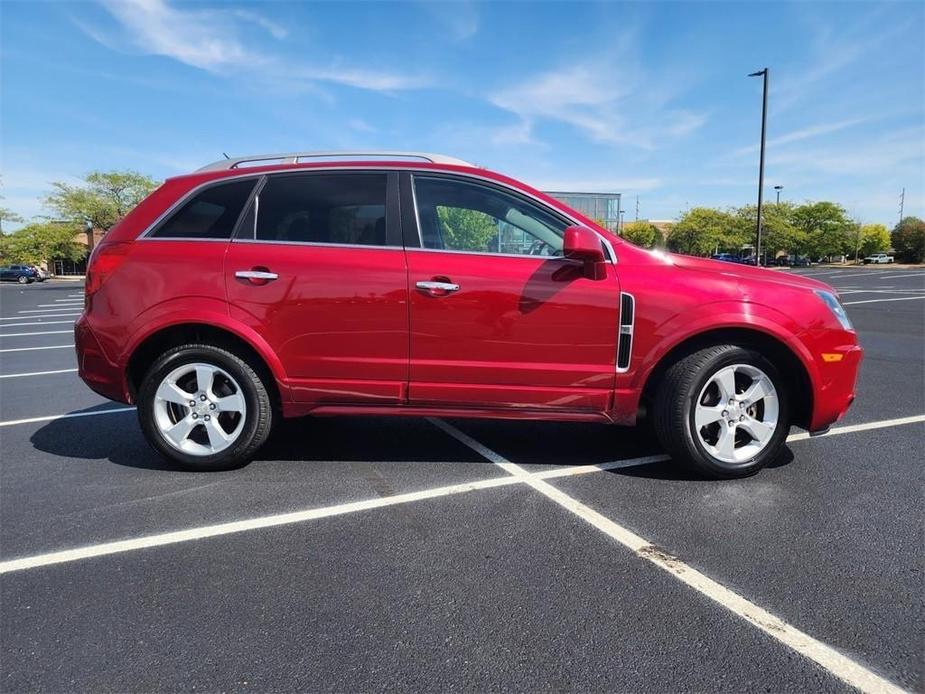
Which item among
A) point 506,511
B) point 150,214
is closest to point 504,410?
point 506,511

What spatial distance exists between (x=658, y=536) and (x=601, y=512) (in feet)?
1.13

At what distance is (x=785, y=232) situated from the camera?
2832 inches

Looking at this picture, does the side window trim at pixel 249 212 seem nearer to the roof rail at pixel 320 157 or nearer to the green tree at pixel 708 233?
the roof rail at pixel 320 157

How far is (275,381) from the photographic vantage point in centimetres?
358

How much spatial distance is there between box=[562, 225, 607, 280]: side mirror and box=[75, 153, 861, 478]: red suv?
0.01 meters

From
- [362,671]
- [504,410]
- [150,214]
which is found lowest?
[362,671]

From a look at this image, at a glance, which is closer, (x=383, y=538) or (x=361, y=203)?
(x=383, y=538)

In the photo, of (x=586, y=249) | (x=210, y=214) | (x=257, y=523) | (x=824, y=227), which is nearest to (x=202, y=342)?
(x=210, y=214)

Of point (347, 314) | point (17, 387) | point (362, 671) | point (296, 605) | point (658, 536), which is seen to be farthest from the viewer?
point (17, 387)

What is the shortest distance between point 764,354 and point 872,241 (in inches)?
4216

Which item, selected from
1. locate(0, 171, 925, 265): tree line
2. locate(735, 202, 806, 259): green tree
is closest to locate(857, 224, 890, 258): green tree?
locate(0, 171, 925, 265): tree line

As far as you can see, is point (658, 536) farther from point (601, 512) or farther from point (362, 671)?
point (362, 671)

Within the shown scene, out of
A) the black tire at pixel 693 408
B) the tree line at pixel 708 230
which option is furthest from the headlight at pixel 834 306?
the tree line at pixel 708 230

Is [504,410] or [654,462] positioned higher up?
[504,410]
